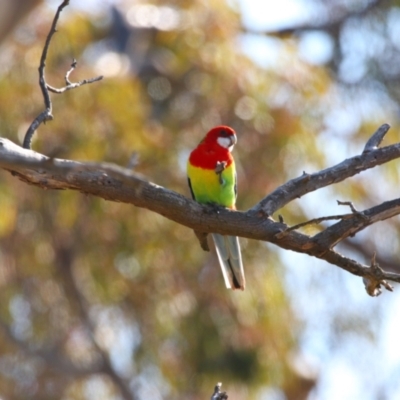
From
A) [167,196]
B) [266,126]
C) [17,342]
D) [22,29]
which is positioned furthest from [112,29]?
[167,196]

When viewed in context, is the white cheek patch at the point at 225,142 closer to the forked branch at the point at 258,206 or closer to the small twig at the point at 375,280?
the forked branch at the point at 258,206

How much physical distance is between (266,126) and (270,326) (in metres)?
1.96

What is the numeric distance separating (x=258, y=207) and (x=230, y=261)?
1.21 m

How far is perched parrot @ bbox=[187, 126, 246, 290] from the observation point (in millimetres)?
4969

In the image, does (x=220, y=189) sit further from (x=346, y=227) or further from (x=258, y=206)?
(x=346, y=227)

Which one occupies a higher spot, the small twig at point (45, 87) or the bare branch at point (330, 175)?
the small twig at point (45, 87)

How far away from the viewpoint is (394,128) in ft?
30.5

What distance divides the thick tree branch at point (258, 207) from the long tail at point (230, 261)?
1.08 metres

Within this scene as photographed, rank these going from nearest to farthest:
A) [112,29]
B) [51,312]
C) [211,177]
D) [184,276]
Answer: [211,177]
[184,276]
[51,312]
[112,29]

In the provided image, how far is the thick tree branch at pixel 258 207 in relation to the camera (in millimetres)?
3578

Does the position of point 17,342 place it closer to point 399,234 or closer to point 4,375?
point 4,375

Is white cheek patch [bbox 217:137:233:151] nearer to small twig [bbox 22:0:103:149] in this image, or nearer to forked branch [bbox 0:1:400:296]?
forked branch [bbox 0:1:400:296]

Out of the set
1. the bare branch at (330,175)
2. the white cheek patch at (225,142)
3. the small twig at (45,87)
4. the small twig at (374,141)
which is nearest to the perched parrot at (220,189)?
the white cheek patch at (225,142)

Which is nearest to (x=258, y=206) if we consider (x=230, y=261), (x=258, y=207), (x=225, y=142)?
(x=258, y=207)
